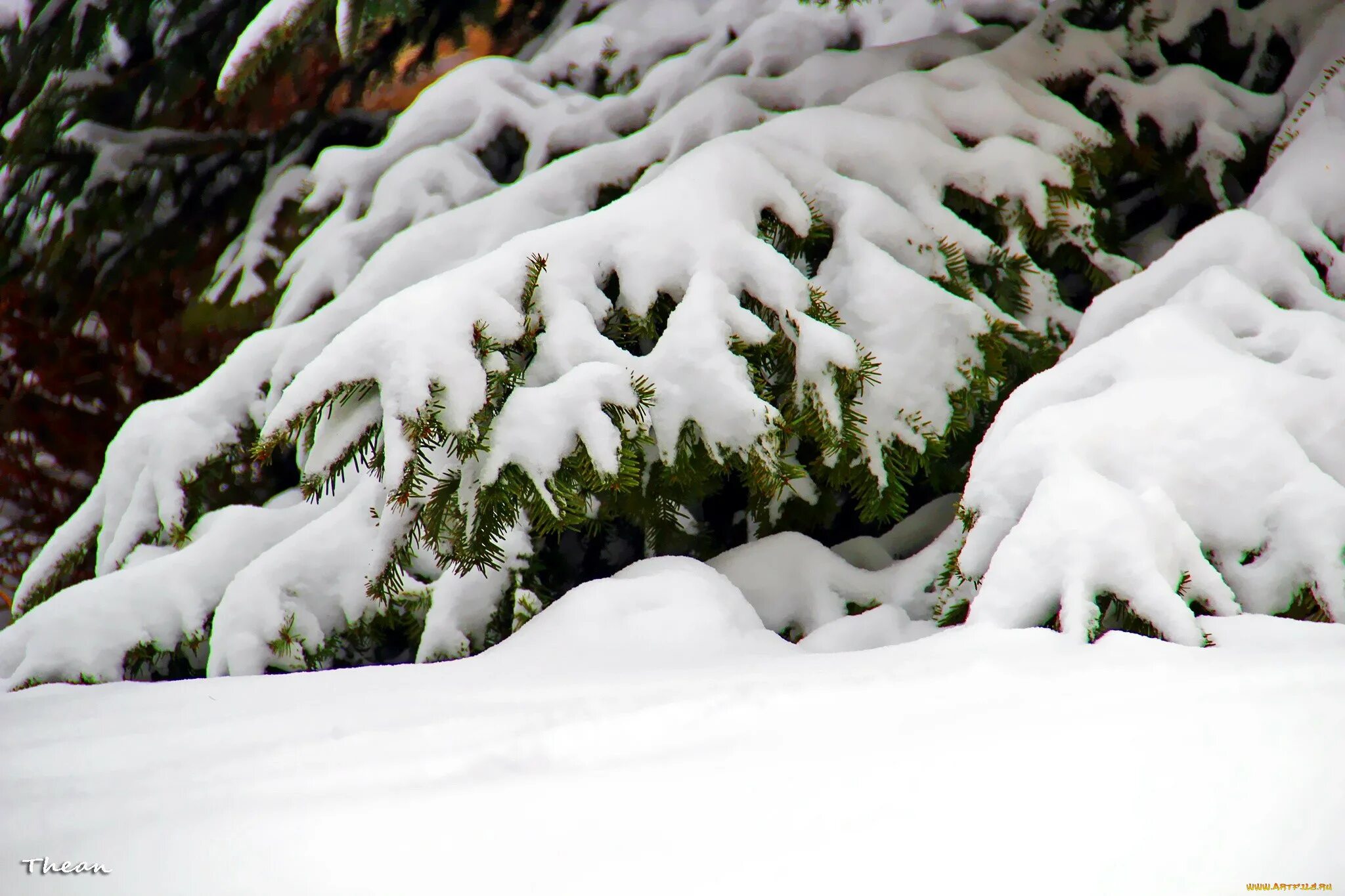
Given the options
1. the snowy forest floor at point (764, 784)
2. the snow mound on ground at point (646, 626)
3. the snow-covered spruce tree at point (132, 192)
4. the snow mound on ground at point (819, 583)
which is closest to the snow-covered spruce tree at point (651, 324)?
the snow mound on ground at point (819, 583)

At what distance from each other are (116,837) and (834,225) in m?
1.71

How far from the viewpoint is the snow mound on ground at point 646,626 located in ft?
5.01

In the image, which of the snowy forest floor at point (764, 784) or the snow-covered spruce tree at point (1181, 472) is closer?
the snowy forest floor at point (764, 784)

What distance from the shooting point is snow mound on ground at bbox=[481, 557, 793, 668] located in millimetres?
1527

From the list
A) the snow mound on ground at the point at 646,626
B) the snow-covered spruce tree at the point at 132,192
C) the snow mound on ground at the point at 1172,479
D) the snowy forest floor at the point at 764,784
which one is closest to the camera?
the snowy forest floor at the point at 764,784

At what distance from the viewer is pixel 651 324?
1750 millimetres

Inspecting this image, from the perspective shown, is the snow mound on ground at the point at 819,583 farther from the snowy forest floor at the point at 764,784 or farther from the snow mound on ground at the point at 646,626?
the snowy forest floor at the point at 764,784

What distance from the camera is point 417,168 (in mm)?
2625

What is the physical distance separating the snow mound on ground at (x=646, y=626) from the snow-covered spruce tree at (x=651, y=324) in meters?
0.17

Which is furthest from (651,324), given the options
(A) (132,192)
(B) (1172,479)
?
(A) (132,192)

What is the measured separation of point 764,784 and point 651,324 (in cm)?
102

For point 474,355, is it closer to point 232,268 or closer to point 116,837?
point 116,837

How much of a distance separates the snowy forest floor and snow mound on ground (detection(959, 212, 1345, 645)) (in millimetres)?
102

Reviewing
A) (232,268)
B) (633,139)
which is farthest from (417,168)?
(232,268)
